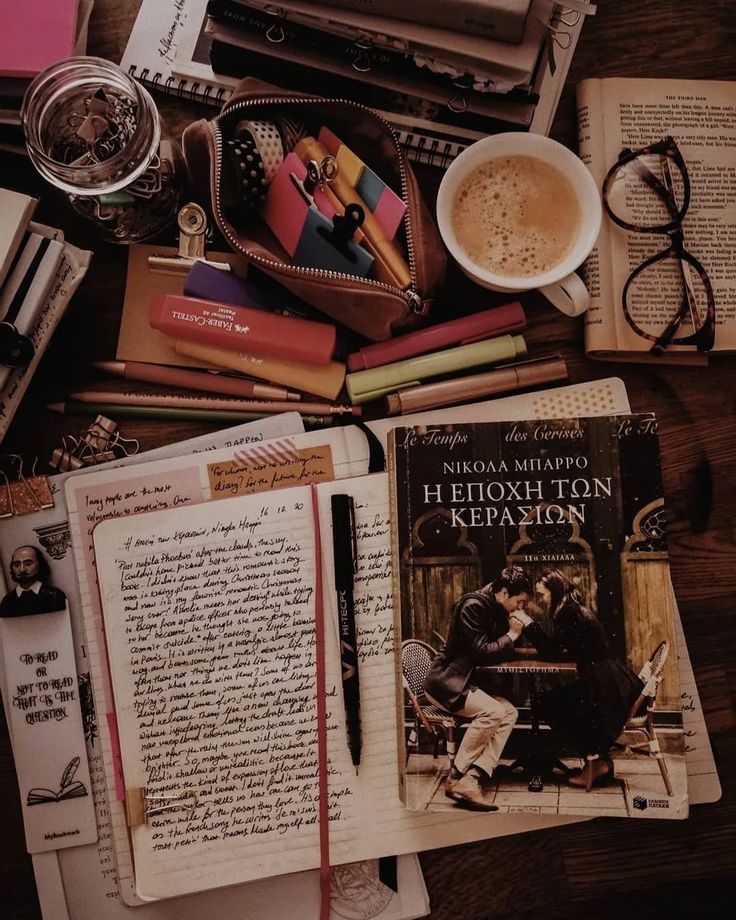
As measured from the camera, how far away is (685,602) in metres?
0.77

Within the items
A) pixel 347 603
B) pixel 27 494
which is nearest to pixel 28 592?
pixel 27 494

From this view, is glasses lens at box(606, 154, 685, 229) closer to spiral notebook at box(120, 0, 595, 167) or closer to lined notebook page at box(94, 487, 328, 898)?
spiral notebook at box(120, 0, 595, 167)

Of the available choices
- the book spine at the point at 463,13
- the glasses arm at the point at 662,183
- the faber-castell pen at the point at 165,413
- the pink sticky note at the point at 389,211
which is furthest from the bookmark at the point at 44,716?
the glasses arm at the point at 662,183

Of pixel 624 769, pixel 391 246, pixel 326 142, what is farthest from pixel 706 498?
pixel 326 142

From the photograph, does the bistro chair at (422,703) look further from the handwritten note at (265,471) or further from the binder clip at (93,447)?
the binder clip at (93,447)

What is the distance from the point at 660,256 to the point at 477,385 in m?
0.23

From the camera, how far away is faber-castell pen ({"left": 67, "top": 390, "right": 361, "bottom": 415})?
0.77m

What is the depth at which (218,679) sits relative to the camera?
2.48 ft

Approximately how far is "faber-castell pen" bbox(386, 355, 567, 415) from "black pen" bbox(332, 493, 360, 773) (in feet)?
0.35

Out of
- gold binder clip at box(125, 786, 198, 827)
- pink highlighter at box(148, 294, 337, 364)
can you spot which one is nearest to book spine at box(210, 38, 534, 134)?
pink highlighter at box(148, 294, 337, 364)

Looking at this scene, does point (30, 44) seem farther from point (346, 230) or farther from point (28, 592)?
point (28, 592)

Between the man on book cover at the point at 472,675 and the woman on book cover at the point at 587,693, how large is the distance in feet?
0.09

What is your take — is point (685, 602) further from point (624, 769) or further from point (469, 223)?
point (469, 223)

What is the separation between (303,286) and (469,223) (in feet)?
0.55
